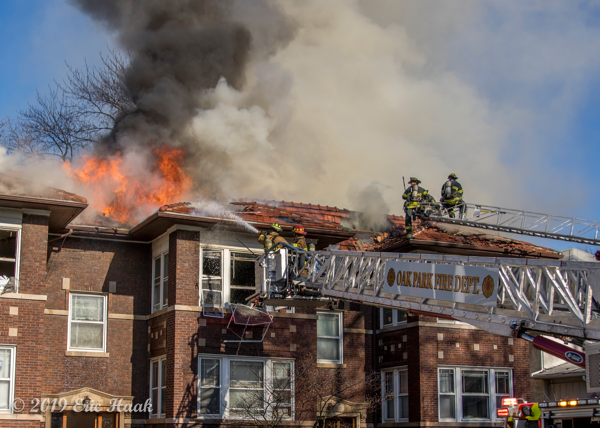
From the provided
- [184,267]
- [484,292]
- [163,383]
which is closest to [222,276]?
[184,267]

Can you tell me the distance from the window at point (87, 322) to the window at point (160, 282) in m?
1.21

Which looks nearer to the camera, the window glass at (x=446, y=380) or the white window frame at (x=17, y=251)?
the white window frame at (x=17, y=251)

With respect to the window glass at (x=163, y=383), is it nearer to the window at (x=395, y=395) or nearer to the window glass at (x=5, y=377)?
the window glass at (x=5, y=377)

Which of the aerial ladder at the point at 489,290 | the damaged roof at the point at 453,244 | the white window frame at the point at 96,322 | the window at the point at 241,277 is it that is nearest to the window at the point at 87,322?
the white window frame at the point at 96,322

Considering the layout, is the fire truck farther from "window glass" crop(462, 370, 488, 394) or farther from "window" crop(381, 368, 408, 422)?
"window glass" crop(462, 370, 488, 394)

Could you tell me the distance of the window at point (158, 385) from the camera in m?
16.3

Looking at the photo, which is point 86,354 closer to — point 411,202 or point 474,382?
point 411,202

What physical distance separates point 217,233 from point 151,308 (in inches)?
97.9

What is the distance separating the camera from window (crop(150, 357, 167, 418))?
53.6ft

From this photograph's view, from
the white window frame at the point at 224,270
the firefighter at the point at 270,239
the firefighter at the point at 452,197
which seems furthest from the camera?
the firefighter at the point at 452,197

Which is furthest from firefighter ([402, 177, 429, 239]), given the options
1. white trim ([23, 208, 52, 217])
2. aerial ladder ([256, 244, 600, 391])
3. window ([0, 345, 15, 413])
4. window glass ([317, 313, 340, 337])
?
window ([0, 345, 15, 413])

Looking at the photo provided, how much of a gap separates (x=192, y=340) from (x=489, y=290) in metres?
8.64

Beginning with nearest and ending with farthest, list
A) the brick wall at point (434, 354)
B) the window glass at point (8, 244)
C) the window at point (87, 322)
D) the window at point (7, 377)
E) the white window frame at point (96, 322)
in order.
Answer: the window at point (7, 377)
the window glass at point (8, 244)
the white window frame at point (96, 322)
the window at point (87, 322)
the brick wall at point (434, 354)

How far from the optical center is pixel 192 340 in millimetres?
16047
